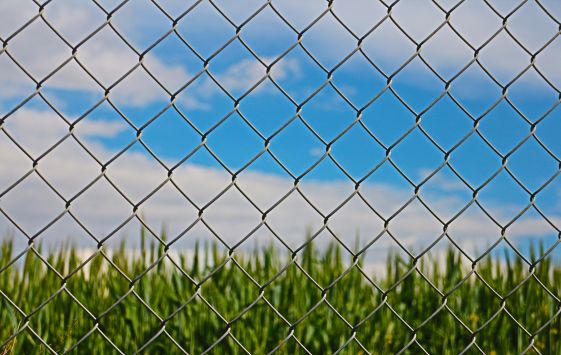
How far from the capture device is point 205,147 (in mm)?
1971

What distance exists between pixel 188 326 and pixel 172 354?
0.20 m

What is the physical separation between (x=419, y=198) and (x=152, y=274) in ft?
6.52

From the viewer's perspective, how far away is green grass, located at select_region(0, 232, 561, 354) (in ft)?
12.1

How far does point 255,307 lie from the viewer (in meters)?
3.73

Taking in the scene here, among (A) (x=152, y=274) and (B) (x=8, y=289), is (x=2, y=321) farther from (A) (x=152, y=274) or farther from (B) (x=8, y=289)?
(A) (x=152, y=274)

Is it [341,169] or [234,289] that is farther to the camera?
[234,289]

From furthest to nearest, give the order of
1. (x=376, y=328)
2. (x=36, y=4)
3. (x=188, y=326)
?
(x=376, y=328) → (x=188, y=326) → (x=36, y=4)

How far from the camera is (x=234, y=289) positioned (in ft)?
13.0

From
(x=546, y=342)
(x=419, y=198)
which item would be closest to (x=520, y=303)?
(x=546, y=342)

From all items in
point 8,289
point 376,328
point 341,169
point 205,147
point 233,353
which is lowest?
point 376,328

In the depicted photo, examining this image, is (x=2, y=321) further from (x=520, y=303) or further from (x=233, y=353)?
(x=520, y=303)

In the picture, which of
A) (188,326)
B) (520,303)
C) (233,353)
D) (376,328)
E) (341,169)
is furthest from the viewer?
(520,303)

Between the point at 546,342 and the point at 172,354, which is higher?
the point at 172,354

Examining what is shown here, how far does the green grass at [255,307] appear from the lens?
12.1 ft
